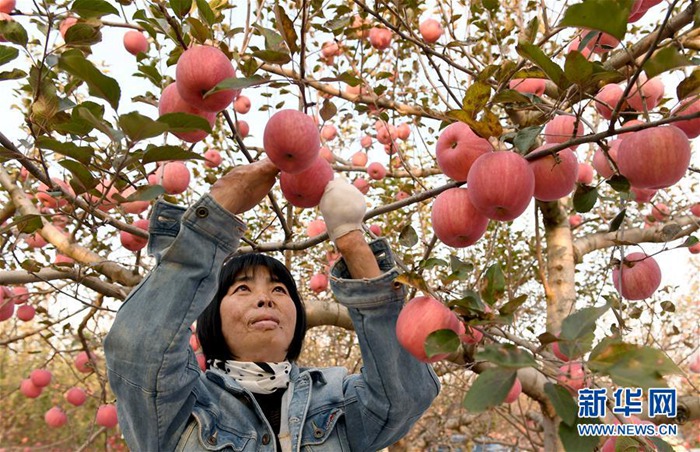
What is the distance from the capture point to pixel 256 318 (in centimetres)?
156

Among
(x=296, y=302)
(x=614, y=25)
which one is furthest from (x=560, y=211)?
(x=614, y=25)

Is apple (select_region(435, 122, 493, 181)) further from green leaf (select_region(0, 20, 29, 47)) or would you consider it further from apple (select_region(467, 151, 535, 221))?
green leaf (select_region(0, 20, 29, 47))

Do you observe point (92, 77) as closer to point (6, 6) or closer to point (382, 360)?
point (382, 360)

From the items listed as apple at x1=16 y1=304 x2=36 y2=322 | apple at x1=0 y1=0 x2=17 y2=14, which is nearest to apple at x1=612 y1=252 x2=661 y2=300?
apple at x1=0 y1=0 x2=17 y2=14

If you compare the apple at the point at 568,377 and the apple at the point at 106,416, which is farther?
the apple at the point at 106,416

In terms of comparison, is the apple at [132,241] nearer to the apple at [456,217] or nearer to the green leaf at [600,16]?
the apple at [456,217]

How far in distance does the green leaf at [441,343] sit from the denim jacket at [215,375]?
0.42 metres

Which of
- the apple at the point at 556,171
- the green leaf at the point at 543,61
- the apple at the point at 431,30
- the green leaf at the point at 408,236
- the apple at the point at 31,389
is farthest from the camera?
the apple at the point at 31,389

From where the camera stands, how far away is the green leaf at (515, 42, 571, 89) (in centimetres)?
87

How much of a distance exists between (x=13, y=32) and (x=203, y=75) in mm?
587

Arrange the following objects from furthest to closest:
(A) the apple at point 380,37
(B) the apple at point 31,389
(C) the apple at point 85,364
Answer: (B) the apple at point 31,389, (A) the apple at point 380,37, (C) the apple at point 85,364

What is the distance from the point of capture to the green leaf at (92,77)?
93cm

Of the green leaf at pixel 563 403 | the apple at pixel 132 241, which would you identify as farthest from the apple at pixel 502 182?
the apple at pixel 132 241

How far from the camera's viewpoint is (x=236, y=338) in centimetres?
159
